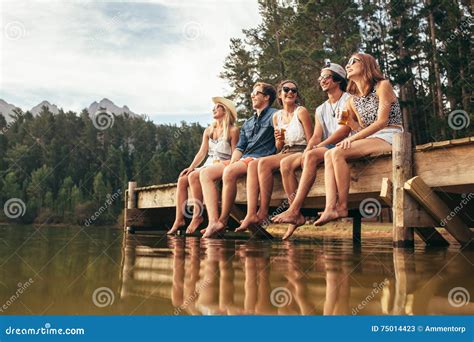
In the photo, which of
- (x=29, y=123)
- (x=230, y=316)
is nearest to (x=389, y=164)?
(x=230, y=316)

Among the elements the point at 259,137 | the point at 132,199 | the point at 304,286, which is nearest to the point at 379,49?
the point at 132,199

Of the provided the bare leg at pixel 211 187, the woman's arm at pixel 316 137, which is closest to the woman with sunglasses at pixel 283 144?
the woman's arm at pixel 316 137

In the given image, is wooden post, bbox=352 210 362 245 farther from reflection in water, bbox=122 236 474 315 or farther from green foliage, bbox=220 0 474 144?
green foliage, bbox=220 0 474 144

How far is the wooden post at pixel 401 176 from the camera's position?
4.70 meters

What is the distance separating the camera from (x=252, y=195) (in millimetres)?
5484

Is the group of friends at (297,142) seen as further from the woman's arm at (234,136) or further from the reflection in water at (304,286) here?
A: the reflection in water at (304,286)

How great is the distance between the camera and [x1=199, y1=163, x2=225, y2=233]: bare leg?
5.92m

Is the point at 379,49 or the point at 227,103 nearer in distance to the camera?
the point at 227,103

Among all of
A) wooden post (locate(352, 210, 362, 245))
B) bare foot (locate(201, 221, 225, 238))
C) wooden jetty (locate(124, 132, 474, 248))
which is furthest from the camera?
wooden post (locate(352, 210, 362, 245))

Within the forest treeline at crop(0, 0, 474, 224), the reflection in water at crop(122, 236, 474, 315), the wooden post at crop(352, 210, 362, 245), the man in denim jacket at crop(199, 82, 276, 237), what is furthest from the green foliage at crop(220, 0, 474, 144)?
the reflection in water at crop(122, 236, 474, 315)

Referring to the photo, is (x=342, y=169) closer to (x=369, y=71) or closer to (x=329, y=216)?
(x=329, y=216)

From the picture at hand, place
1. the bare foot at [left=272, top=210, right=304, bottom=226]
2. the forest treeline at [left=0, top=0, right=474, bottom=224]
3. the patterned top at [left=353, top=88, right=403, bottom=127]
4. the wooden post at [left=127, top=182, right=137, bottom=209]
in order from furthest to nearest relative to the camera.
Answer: the forest treeline at [left=0, top=0, right=474, bottom=224] → the wooden post at [left=127, top=182, right=137, bottom=209] → the patterned top at [left=353, top=88, right=403, bottom=127] → the bare foot at [left=272, top=210, right=304, bottom=226]

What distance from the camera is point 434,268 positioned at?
114 inches

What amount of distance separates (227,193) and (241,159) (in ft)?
1.49
